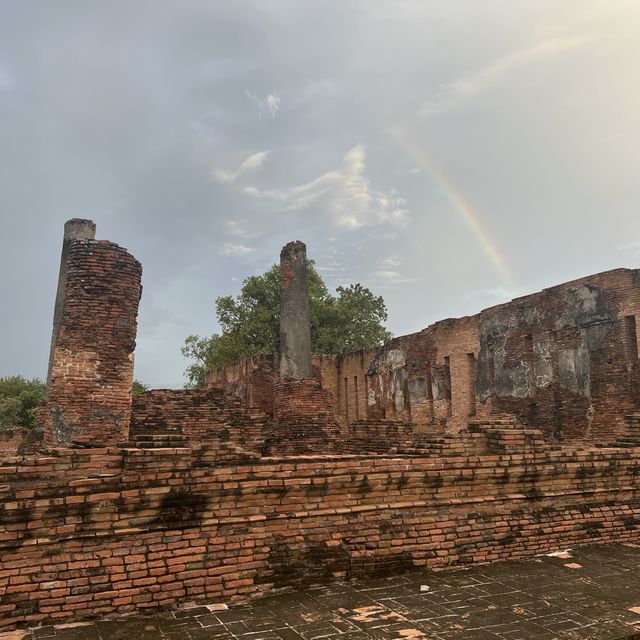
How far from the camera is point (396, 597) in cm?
433

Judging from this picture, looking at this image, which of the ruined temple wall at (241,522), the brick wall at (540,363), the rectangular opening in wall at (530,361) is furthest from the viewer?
the rectangular opening in wall at (530,361)

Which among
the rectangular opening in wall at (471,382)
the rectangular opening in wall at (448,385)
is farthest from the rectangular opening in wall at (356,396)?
the rectangular opening in wall at (471,382)

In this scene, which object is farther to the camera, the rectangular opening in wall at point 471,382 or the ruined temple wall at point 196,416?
the rectangular opening in wall at point 471,382

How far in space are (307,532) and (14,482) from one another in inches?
88.7

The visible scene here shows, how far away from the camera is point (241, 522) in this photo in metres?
4.57

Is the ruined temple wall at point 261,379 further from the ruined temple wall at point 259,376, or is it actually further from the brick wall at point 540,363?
the brick wall at point 540,363

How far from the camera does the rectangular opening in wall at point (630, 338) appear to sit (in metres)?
11.4

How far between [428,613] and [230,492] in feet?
5.60

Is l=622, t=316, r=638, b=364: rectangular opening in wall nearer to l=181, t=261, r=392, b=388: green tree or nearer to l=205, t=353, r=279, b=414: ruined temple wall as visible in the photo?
l=205, t=353, r=279, b=414: ruined temple wall

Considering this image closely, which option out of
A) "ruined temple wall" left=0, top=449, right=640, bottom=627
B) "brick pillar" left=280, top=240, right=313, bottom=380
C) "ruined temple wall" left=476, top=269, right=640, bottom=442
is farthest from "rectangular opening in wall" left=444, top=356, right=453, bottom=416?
Answer: "ruined temple wall" left=0, top=449, right=640, bottom=627

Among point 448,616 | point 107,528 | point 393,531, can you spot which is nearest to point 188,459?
point 107,528

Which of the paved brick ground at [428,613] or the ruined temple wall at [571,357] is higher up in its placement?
the ruined temple wall at [571,357]

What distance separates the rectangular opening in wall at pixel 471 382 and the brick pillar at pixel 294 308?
4.43m

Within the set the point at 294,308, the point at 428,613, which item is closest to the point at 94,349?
the point at 428,613
